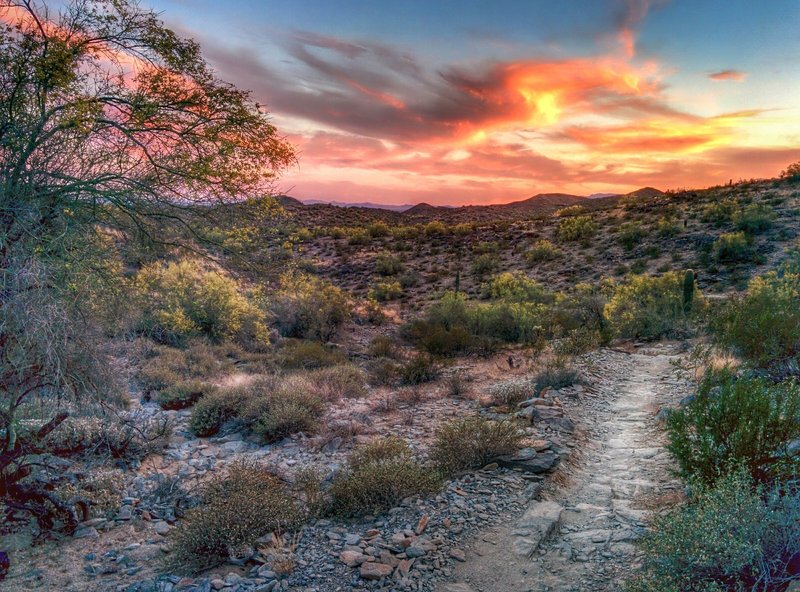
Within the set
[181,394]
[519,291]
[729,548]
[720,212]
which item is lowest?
[181,394]

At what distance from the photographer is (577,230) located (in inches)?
1476

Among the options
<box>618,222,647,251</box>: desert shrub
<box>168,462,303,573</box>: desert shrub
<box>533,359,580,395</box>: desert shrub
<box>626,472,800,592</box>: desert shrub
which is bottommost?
<box>168,462,303,573</box>: desert shrub

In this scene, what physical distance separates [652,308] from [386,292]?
14.7m

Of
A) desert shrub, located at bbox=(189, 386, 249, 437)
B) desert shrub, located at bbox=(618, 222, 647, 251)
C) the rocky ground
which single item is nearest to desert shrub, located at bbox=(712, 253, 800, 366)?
the rocky ground

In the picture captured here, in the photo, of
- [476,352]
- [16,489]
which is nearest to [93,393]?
[16,489]

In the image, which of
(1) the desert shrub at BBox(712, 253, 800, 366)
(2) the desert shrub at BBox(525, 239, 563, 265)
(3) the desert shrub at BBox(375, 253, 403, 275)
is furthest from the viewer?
(2) the desert shrub at BBox(525, 239, 563, 265)

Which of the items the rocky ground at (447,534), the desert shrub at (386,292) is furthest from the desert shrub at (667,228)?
the rocky ground at (447,534)

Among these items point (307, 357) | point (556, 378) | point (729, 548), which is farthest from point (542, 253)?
point (729, 548)

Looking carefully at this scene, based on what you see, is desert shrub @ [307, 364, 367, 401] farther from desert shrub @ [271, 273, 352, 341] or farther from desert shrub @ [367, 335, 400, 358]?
desert shrub @ [271, 273, 352, 341]

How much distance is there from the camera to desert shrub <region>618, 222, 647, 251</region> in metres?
32.7

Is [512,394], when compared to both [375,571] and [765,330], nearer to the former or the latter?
[765,330]

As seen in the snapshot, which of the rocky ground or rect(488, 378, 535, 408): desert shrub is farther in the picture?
rect(488, 378, 535, 408): desert shrub

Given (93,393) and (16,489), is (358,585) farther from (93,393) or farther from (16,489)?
(16,489)

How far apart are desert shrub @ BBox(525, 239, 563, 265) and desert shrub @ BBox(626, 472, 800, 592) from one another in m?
31.6
